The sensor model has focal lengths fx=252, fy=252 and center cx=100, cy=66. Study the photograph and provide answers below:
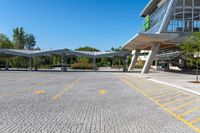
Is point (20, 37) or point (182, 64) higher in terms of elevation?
point (20, 37)

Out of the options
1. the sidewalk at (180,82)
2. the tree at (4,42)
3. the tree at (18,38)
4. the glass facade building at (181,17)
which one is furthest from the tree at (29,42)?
the sidewalk at (180,82)

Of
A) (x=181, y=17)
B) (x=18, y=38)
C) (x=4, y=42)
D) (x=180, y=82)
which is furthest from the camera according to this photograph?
(x=18, y=38)

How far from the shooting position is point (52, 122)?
7.23 meters

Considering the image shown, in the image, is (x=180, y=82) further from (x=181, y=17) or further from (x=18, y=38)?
(x=18, y=38)

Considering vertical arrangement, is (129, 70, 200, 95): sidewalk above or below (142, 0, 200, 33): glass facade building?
below

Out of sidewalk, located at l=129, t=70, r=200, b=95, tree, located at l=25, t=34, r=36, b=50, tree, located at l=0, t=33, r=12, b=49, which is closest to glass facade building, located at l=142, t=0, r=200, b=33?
sidewalk, located at l=129, t=70, r=200, b=95

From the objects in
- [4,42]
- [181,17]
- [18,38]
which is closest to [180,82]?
[181,17]

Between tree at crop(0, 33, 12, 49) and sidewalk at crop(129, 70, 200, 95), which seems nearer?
sidewalk at crop(129, 70, 200, 95)

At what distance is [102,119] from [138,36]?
2935 centimetres

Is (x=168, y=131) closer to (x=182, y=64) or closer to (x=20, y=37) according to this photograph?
(x=182, y=64)

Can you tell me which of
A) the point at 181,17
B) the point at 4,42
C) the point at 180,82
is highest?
the point at 181,17

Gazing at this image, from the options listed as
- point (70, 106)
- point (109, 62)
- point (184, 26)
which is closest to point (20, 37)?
point (109, 62)

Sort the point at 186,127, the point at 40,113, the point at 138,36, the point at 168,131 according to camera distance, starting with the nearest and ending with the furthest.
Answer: the point at 168,131, the point at 186,127, the point at 40,113, the point at 138,36

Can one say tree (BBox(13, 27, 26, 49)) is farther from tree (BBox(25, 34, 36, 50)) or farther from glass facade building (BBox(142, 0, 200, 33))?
glass facade building (BBox(142, 0, 200, 33))
